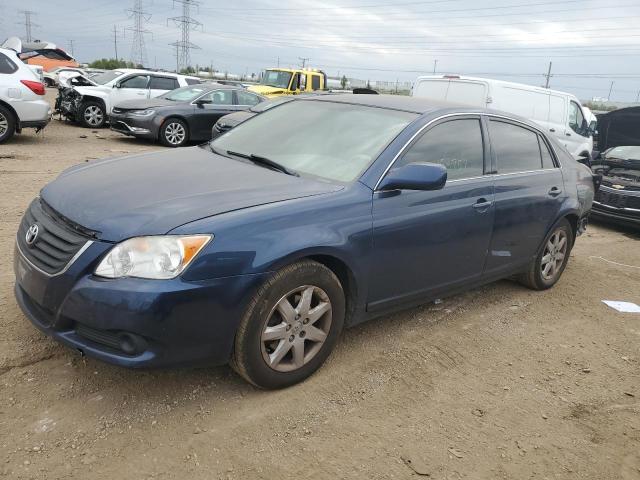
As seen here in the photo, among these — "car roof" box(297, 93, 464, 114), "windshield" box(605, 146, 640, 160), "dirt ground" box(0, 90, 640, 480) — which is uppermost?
"car roof" box(297, 93, 464, 114)

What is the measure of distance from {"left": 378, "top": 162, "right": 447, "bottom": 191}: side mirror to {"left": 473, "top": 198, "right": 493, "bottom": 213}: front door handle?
0.70 meters

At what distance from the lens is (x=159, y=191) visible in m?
2.92

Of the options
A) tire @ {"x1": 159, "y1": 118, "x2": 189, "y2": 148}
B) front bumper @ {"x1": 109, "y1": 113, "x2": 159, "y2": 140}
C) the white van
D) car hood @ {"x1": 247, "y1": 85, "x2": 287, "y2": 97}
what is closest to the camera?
the white van

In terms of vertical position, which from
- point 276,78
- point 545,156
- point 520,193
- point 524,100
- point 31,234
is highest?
point 276,78

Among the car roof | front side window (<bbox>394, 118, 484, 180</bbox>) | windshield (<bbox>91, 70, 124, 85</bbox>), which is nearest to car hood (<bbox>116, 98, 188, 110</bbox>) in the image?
windshield (<bbox>91, 70, 124, 85</bbox>)

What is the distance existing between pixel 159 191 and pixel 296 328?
106 cm

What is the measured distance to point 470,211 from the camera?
378 cm

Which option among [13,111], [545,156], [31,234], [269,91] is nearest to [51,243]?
[31,234]

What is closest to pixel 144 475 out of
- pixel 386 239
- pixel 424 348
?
pixel 386 239

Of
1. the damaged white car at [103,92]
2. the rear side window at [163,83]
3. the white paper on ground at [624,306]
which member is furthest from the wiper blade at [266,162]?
the rear side window at [163,83]

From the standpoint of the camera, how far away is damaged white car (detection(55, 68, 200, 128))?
1420 cm

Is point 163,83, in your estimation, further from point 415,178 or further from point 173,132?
point 415,178

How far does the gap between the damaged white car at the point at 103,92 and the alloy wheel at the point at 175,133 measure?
272cm

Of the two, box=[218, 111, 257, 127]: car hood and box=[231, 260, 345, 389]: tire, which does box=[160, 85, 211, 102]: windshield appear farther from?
box=[231, 260, 345, 389]: tire
